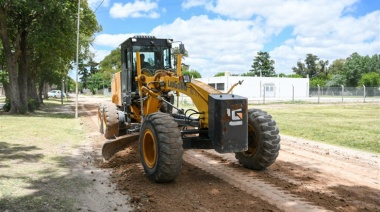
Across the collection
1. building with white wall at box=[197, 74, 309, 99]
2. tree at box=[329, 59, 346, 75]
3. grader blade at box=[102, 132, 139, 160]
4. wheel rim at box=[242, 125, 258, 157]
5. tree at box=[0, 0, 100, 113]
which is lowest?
grader blade at box=[102, 132, 139, 160]

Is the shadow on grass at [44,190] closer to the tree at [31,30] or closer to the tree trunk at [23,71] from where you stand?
the tree at [31,30]

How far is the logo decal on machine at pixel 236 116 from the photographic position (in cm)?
666

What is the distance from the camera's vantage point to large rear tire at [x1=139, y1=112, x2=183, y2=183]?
260 inches

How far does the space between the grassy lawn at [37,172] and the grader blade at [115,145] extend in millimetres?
909

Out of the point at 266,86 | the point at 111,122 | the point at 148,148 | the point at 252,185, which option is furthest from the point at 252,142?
the point at 266,86

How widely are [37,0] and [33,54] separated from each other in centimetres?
1172

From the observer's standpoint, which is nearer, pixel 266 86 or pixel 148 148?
pixel 148 148

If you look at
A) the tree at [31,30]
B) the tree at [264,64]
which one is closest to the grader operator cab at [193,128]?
the tree at [31,30]

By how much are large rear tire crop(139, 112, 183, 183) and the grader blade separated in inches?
92.8

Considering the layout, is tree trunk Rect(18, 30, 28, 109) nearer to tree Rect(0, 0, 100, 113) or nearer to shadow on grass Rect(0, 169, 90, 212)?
tree Rect(0, 0, 100, 113)

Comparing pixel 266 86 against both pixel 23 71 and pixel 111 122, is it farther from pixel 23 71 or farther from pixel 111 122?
pixel 111 122

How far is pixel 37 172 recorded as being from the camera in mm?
8031

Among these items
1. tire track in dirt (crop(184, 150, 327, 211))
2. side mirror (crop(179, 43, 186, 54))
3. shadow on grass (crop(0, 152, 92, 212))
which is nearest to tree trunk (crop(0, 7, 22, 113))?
shadow on grass (crop(0, 152, 92, 212))

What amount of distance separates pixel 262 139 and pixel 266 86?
55.0 metres
